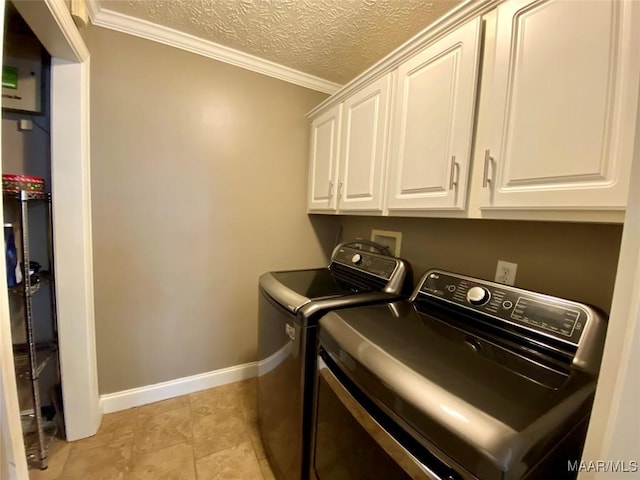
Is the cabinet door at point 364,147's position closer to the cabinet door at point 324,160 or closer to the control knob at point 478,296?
the cabinet door at point 324,160

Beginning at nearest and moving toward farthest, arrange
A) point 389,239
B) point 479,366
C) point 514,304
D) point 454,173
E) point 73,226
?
point 479,366
point 514,304
point 454,173
point 73,226
point 389,239

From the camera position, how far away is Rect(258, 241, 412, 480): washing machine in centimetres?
106

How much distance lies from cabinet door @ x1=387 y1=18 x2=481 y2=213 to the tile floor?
1.53 m

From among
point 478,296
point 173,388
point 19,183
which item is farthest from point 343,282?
point 19,183

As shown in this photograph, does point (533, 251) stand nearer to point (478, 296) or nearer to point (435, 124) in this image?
point (478, 296)

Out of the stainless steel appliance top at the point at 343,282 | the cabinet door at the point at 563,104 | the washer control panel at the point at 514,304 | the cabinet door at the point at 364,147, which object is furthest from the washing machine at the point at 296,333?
the cabinet door at the point at 563,104

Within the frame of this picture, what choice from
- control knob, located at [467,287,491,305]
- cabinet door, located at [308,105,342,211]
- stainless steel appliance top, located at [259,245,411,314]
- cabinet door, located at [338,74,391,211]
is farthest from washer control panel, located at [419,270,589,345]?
cabinet door, located at [308,105,342,211]

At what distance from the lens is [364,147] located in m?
1.50

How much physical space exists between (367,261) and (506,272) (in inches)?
26.0

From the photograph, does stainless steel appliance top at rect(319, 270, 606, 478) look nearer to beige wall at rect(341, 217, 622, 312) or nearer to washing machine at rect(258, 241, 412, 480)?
washing machine at rect(258, 241, 412, 480)

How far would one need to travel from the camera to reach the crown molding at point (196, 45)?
150cm

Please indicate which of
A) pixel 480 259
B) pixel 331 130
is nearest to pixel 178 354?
pixel 331 130

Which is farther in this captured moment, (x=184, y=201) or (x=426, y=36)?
(x=184, y=201)

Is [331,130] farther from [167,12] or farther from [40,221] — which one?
[40,221]
